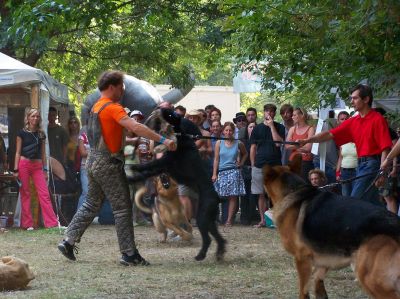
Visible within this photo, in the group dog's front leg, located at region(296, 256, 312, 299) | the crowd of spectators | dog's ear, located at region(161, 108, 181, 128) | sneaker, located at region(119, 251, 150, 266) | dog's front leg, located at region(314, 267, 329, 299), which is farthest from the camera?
the crowd of spectators

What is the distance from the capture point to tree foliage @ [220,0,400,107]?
873 centimetres

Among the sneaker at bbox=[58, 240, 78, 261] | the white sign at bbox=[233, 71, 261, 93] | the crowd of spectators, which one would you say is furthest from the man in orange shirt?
the white sign at bbox=[233, 71, 261, 93]

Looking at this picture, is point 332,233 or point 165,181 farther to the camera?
point 165,181

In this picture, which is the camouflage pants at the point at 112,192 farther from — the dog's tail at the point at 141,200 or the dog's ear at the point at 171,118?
the dog's tail at the point at 141,200

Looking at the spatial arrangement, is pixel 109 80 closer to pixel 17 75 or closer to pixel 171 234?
pixel 171 234

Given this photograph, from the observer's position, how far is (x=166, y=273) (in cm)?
920

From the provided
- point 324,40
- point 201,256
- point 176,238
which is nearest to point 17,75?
point 176,238

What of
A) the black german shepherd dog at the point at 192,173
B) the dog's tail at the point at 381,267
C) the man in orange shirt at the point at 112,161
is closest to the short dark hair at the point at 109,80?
the man in orange shirt at the point at 112,161

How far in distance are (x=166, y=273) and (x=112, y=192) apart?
3.79ft

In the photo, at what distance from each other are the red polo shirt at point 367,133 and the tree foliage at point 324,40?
2.21ft

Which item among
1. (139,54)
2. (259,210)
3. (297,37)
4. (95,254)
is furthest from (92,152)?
(139,54)

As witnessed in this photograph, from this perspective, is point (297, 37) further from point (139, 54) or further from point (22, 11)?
point (139, 54)

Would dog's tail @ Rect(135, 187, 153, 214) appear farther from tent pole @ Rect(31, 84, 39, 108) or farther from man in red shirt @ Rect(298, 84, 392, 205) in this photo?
man in red shirt @ Rect(298, 84, 392, 205)

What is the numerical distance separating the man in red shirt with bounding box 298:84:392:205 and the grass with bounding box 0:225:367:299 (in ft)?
3.99
